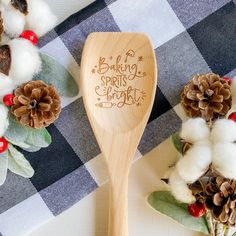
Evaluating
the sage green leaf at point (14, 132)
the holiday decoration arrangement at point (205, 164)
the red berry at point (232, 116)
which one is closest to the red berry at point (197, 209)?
the holiday decoration arrangement at point (205, 164)

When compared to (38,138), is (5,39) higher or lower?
higher

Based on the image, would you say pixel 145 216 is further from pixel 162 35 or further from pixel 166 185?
pixel 162 35

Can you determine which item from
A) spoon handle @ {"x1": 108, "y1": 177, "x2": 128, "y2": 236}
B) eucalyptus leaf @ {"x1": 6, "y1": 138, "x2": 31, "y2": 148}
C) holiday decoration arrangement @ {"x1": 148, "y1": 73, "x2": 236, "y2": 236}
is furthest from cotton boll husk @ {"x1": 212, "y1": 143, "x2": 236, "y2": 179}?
eucalyptus leaf @ {"x1": 6, "y1": 138, "x2": 31, "y2": 148}

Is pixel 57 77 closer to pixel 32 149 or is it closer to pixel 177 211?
pixel 32 149

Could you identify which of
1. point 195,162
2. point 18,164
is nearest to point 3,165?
point 18,164

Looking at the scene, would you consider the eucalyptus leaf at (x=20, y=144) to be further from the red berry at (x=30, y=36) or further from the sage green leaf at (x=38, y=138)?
the red berry at (x=30, y=36)

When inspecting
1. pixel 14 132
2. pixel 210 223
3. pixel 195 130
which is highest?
pixel 14 132
